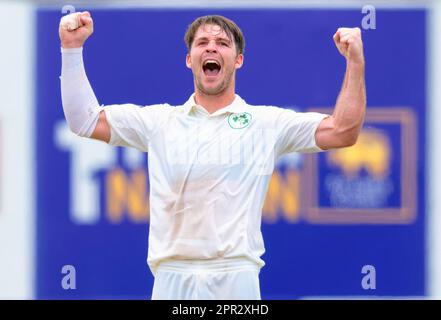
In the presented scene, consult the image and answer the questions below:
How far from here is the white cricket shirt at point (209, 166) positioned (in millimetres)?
4320

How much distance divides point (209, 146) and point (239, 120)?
163mm

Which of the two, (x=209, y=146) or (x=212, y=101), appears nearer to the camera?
(x=209, y=146)

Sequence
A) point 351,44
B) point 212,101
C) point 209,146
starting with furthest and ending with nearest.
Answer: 1. point 212,101
2. point 209,146
3. point 351,44

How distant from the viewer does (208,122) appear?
4.44m

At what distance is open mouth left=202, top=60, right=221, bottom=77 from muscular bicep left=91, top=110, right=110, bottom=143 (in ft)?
1.33

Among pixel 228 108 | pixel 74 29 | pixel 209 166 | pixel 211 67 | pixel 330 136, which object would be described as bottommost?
pixel 209 166

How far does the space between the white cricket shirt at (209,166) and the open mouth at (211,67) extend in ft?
0.41

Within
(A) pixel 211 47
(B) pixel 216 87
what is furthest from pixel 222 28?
(B) pixel 216 87

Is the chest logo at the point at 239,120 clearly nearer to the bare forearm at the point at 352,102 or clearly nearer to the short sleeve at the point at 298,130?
the short sleeve at the point at 298,130

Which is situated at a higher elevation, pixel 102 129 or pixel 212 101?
pixel 212 101

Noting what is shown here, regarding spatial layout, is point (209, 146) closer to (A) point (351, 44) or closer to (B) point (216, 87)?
(B) point (216, 87)

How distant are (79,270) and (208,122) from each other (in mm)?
1657

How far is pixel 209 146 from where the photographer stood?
4367 mm

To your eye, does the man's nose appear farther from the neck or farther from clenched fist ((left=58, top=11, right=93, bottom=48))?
clenched fist ((left=58, top=11, right=93, bottom=48))
